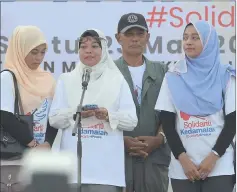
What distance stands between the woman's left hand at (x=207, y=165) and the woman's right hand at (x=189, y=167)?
1.2 inches

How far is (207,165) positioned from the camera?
3701mm

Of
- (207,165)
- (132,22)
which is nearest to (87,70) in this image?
(132,22)

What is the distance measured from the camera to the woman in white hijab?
3699 mm

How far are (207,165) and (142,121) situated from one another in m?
0.62

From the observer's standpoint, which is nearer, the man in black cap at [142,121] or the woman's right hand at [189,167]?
the woman's right hand at [189,167]

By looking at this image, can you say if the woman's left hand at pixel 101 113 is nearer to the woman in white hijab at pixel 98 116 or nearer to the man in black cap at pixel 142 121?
the woman in white hijab at pixel 98 116

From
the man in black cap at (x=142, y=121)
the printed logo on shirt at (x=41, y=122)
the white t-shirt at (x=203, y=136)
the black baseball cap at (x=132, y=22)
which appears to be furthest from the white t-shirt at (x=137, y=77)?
the printed logo on shirt at (x=41, y=122)

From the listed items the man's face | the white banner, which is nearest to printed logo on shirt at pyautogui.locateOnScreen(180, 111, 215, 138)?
the man's face

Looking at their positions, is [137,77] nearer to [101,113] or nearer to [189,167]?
[101,113]

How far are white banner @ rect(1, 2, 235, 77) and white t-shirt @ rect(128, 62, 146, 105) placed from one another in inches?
26.1

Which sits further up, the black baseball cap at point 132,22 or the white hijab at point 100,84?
the black baseball cap at point 132,22

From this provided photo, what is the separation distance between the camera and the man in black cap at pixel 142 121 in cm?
408

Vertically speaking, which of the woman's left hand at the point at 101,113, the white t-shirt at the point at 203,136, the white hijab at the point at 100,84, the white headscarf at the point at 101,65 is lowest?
the white t-shirt at the point at 203,136

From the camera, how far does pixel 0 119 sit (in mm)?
3727
